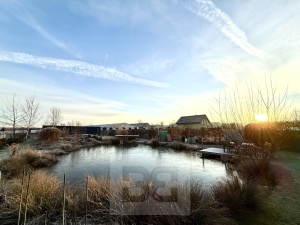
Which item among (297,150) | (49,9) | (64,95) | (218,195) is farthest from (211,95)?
(64,95)

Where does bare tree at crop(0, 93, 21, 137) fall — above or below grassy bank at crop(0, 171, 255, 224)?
above

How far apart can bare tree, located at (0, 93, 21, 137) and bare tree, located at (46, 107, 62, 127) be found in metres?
6.72

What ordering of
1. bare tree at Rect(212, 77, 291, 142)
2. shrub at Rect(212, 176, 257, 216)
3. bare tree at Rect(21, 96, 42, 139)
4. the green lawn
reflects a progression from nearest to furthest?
→ the green lawn < shrub at Rect(212, 176, 257, 216) < bare tree at Rect(212, 77, 291, 142) < bare tree at Rect(21, 96, 42, 139)

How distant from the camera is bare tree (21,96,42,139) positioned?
46.6 ft

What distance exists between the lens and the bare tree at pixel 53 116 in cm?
2020

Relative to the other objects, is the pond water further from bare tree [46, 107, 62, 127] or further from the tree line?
bare tree [46, 107, 62, 127]

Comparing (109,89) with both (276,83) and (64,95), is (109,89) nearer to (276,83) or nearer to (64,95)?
(64,95)

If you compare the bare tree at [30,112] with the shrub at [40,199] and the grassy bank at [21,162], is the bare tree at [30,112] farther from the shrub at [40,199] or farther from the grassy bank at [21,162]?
the shrub at [40,199]

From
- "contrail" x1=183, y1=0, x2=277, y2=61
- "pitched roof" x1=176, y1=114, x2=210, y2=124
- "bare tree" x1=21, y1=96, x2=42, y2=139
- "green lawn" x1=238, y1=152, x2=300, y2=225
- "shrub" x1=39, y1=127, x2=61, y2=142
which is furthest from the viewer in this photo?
"pitched roof" x1=176, y1=114, x2=210, y2=124

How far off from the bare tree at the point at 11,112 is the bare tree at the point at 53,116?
6.72 m

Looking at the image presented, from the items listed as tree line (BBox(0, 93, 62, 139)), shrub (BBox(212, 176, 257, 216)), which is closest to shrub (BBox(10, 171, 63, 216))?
shrub (BBox(212, 176, 257, 216))

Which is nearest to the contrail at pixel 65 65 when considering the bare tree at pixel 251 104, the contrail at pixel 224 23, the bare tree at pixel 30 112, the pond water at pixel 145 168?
the bare tree at pixel 251 104

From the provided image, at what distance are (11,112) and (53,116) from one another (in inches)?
280

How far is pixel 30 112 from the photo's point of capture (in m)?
14.5
